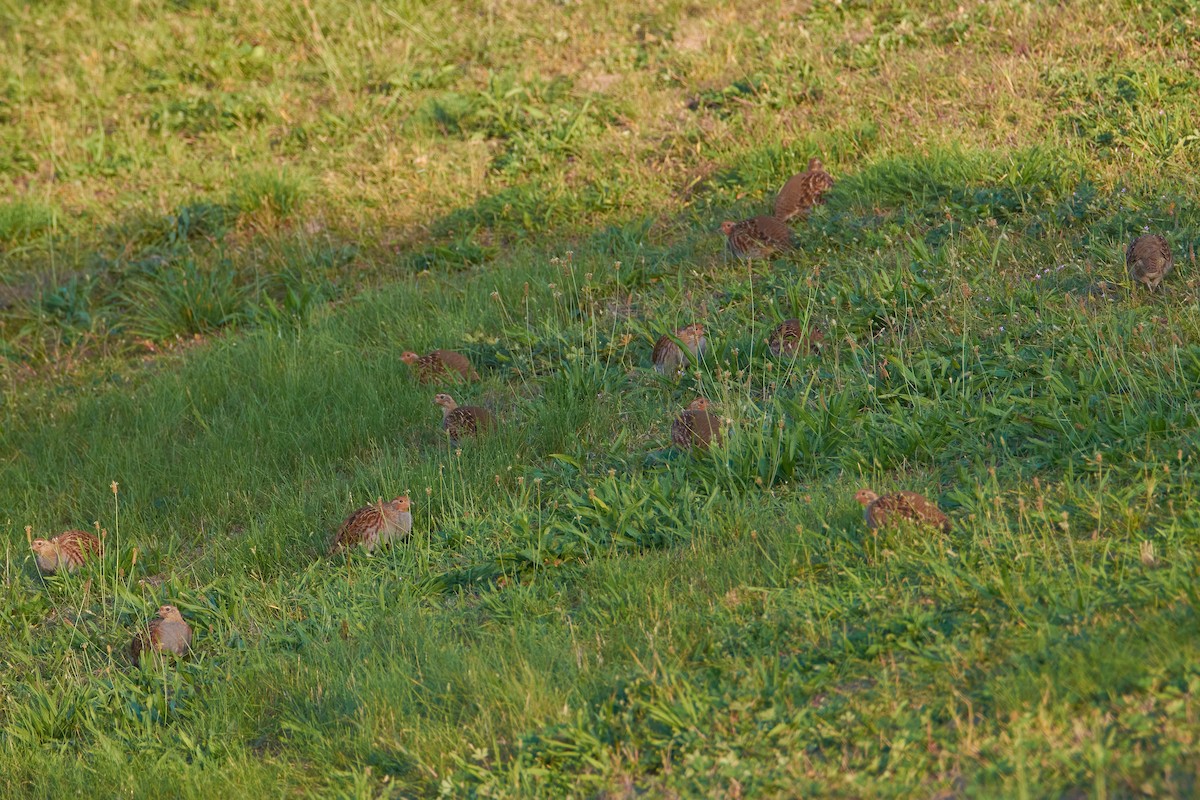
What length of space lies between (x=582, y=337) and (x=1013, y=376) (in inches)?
105

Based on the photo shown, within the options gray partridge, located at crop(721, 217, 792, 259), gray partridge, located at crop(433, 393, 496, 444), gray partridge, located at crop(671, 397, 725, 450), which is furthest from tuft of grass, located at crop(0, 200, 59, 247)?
gray partridge, located at crop(671, 397, 725, 450)

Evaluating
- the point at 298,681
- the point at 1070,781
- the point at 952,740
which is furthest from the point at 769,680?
the point at 298,681

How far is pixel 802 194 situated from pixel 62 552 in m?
5.12

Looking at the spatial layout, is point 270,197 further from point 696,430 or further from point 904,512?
point 904,512

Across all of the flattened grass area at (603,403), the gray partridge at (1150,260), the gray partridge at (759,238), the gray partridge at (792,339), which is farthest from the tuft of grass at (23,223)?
the gray partridge at (1150,260)

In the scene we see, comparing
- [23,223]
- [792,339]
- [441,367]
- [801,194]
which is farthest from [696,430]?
[23,223]

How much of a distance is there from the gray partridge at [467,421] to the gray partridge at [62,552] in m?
1.86

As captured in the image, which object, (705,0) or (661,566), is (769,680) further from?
(705,0)

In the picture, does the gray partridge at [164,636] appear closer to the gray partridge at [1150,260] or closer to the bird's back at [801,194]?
the bird's back at [801,194]

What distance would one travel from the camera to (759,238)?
8.03 m

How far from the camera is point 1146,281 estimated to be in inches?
245

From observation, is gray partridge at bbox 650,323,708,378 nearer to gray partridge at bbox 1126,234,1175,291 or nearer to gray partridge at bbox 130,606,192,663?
gray partridge at bbox 1126,234,1175,291

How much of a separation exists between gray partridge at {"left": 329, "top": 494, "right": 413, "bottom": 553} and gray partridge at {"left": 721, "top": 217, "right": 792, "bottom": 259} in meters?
3.24

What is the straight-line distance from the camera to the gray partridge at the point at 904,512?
4.59 meters
